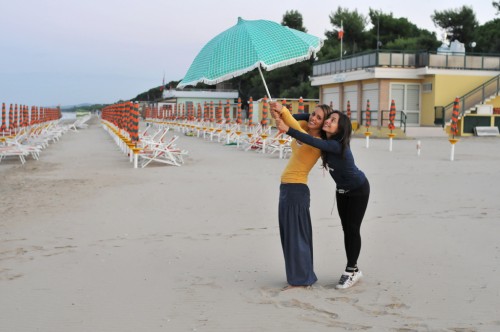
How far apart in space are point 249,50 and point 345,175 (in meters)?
1.36

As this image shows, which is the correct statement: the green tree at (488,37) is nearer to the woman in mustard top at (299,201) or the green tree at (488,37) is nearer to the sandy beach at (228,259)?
the sandy beach at (228,259)

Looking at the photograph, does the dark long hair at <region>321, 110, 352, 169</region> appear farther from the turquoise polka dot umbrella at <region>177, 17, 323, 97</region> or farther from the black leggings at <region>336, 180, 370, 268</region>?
the turquoise polka dot umbrella at <region>177, 17, 323, 97</region>

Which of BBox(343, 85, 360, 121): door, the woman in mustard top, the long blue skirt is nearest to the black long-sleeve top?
the woman in mustard top

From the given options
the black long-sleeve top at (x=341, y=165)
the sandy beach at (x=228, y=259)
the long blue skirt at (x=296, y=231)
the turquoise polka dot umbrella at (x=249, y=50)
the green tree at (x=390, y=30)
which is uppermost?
the green tree at (x=390, y=30)

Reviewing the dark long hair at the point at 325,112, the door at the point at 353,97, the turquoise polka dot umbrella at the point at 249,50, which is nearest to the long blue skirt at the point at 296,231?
the dark long hair at the point at 325,112

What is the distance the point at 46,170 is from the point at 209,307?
10.8m

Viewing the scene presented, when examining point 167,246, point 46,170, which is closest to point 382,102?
point 46,170

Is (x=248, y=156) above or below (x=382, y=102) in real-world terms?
below

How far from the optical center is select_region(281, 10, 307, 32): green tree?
233ft

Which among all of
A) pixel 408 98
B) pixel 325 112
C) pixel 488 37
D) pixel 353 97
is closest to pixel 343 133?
pixel 325 112

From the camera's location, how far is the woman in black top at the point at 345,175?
421 cm

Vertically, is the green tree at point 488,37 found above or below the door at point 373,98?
above

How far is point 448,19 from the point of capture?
58719 mm

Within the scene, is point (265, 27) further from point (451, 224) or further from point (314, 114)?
point (451, 224)
